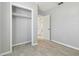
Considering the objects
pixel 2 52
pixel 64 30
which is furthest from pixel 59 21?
pixel 2 52

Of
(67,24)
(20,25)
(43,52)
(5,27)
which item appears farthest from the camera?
(20,25)

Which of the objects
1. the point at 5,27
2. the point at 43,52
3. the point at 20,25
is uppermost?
the point at 20,25

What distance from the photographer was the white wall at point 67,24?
12.1 ft

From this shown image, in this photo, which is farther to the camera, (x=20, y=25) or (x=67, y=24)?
(x=20, y=25)

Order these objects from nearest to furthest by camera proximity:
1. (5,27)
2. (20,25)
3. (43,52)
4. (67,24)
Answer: (5,27) < (43,52) < (67,24) < (20,25)

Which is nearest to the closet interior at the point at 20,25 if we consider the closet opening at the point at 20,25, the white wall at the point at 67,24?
the closet opening at the point at 20,25

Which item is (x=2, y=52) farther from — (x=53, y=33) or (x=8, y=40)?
(x=53, y=33)

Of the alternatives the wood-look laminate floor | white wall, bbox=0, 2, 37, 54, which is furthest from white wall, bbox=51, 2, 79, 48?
white wall, bbox=0, 2, 37, 54

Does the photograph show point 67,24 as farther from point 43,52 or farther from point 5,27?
point 5,27

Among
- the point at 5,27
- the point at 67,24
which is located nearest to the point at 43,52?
the point at 5,27

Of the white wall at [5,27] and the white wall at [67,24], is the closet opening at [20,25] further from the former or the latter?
the white wall at [67,24]

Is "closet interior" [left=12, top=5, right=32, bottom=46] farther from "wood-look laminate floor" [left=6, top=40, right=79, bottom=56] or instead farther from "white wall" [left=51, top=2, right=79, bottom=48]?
"white wall" [left=51, top=2, right=79, bottom=48]

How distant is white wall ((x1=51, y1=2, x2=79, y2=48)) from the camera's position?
370cm

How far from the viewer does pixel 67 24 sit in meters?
4.17
